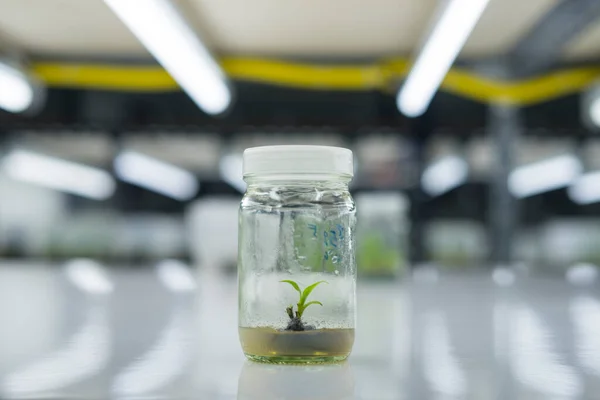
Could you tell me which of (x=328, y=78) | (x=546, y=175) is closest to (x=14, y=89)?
(x=328, y=78)

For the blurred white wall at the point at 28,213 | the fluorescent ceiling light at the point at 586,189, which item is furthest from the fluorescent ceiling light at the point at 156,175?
the fluorescent ceiling light at the point at 586,189

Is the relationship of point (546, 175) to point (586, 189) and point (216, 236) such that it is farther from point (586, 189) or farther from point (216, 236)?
point (216, 236)

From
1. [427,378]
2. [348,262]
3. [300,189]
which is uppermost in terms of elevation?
[300,189]

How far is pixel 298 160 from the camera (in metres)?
0.84

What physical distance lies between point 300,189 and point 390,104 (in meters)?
4.07

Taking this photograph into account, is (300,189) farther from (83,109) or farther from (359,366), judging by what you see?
(83,109)

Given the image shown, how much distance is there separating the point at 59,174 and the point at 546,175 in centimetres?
397

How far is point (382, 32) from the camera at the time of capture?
4.29 m

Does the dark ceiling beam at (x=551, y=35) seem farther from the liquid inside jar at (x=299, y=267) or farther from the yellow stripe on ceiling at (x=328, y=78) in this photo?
the liquid inside jar at (x=299, y=267)

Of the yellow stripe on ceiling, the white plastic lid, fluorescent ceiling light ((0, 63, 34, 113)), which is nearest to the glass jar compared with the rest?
the white plastic lid

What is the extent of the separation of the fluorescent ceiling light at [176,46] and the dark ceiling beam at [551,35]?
2.08 metres

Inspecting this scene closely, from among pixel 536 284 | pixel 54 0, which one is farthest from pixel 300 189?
pixel 54 0

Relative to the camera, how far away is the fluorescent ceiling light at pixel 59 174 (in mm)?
5164

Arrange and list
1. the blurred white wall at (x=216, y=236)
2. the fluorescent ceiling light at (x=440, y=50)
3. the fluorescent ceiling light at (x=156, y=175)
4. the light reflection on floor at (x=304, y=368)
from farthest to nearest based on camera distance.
Answer: the fluorescent ceiling light at (x=156, y=175)
the blurred white wall at (x=216, y=236)
the fluorescent ceiling light at (x=440, y=50)
the light reflection on floor at (x=304, y=368)
